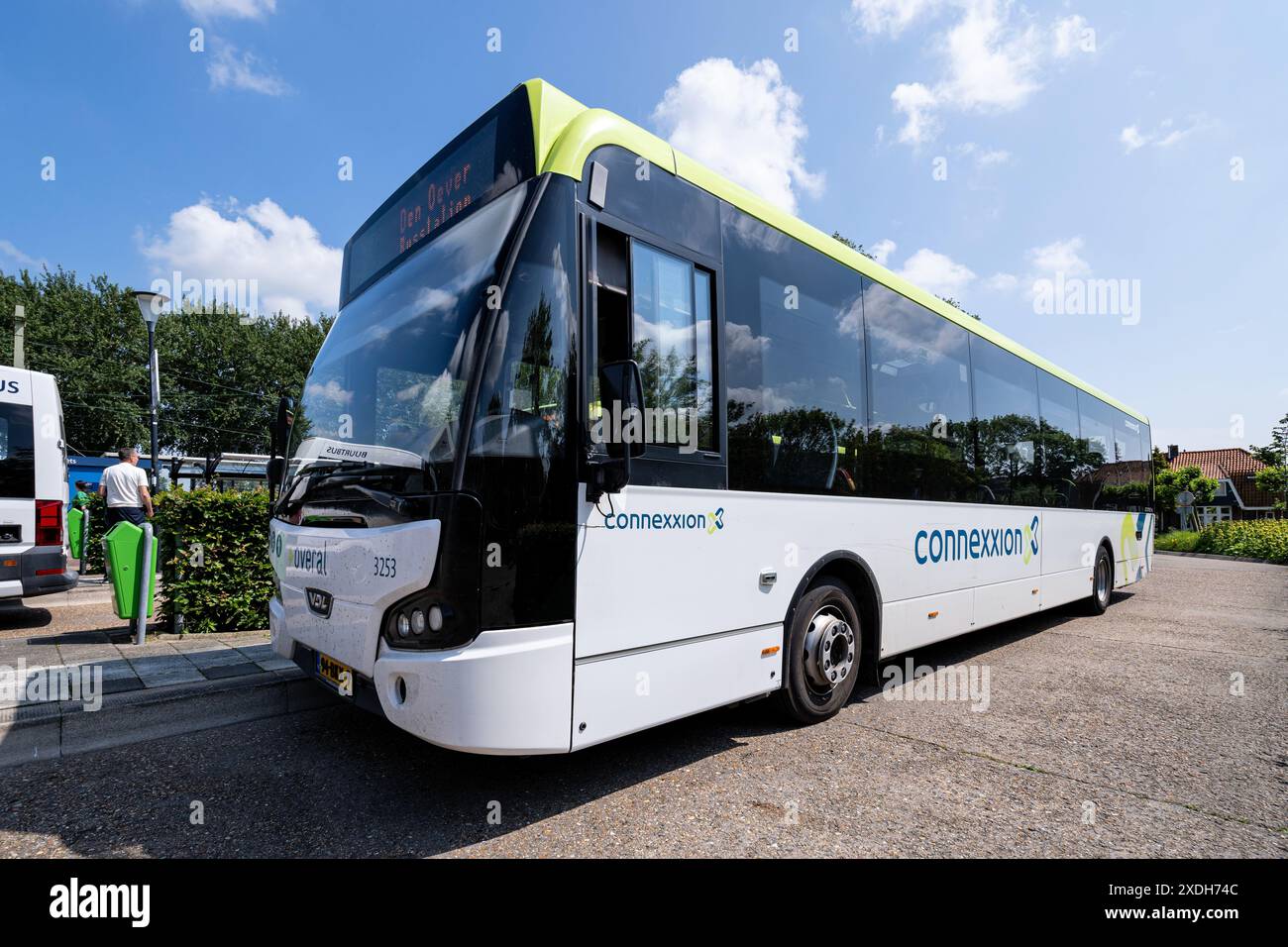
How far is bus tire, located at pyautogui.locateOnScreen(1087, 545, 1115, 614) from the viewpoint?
922 centimetres

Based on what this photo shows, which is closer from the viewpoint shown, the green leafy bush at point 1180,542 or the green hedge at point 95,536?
the green hedge at point 95,536

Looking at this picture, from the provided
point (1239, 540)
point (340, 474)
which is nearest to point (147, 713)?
point (340, 474)

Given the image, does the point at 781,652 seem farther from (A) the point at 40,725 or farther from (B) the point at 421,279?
(A) the point at 40,725

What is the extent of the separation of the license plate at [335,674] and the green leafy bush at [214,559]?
12.0 feet

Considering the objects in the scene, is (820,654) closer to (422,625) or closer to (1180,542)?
(422,625)

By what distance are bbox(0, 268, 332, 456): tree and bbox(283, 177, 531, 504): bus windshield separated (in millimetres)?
27723

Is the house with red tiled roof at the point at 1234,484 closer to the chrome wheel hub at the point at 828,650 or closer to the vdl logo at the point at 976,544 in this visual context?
the vdl logo at the point at 976,544

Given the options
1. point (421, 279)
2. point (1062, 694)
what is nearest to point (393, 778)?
point (421, 279)

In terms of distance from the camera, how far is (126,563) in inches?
229

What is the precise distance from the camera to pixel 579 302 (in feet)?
9.82

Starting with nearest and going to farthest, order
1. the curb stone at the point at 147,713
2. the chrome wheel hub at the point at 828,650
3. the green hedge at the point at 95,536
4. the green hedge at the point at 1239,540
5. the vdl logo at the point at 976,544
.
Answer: the curb stone at the point at 147,713 < the chrome wheel hub at the point at 828,650 < the vdl logo at the point at 976,544 < the green hedge at the point at 95,536 < the green hedge at the point at 1239,540

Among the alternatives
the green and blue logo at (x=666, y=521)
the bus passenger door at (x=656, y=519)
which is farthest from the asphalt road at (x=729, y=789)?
the green and blue logo at (x=666, y=521)

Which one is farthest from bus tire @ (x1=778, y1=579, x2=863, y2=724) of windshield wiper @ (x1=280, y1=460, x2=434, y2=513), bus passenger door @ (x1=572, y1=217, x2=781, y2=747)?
windshield wiper @ (x1=280, y1=460, x2=434, y2=513)

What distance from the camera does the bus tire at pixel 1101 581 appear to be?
9.22m
